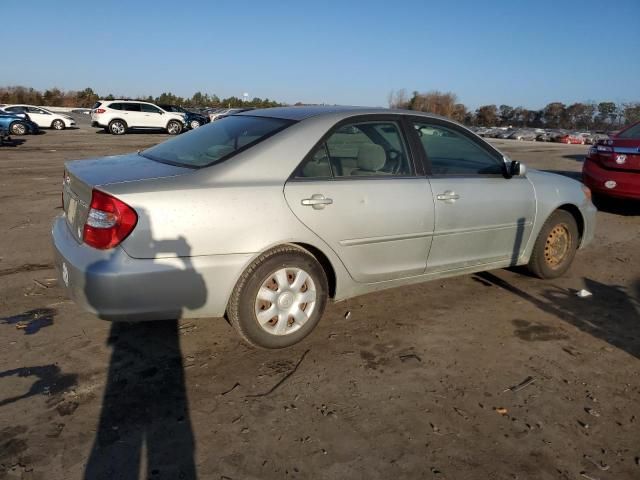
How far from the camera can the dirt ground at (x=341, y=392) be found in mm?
2275

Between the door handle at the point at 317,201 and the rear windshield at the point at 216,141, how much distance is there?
51 cm

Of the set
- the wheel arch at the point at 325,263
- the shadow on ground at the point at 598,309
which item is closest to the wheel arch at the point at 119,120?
the shadow on ground at the point at 598,309

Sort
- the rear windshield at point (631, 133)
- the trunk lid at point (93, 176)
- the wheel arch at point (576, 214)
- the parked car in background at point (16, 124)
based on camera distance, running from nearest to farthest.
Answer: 1. the trunk lid at point (93, 176)
2. the wheel arch at point (576, 214)
3. the rear windshield at point (631, 133)
4. the parked car in background at point (16, 124)

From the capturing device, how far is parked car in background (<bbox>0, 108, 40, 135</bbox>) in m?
22.3

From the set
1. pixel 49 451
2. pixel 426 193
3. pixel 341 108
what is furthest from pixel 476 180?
pixel 49 451

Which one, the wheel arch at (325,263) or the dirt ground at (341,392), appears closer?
the dirt ground at (341,392)

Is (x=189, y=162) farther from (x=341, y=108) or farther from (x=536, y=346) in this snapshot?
(x=536, y=346)

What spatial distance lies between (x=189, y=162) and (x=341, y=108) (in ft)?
4.05

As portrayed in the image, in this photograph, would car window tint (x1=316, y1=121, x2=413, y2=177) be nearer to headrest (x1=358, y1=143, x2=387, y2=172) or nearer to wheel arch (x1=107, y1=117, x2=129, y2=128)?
headrest (x1=358, y1=143, x2=387, y2=172)

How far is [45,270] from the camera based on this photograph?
4.58 m

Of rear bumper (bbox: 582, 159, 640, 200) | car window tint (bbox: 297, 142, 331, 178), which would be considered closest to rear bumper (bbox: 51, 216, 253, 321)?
car window tint (bbox: 297, 142, 331, 178)

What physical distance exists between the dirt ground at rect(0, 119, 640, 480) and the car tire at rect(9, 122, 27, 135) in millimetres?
22238

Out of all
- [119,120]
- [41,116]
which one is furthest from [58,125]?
[119,120]

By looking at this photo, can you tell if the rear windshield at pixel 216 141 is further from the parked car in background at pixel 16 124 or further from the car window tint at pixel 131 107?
the car window tint at pixel 131 107
